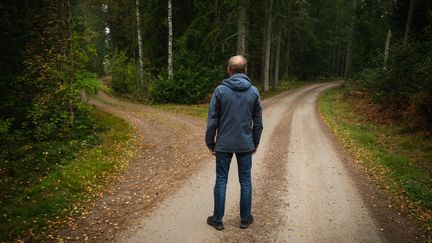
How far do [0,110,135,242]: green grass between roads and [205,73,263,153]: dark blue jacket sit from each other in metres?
3.06

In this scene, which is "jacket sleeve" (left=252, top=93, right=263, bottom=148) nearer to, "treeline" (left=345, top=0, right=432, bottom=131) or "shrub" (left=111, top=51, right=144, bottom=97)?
"treeline" (left=345, top=0, right=432, bottom=131)

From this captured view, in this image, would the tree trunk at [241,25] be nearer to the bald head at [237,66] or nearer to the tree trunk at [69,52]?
the tree trunk at [69,52]

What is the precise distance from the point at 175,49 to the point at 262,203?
21.7 m

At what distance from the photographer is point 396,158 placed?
935cm

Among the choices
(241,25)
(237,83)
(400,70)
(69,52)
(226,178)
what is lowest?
(226,178)

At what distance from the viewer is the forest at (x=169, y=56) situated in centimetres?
1036

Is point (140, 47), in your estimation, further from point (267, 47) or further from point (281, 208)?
point (281, 208)

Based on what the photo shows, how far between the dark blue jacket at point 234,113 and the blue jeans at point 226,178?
0.14 metres

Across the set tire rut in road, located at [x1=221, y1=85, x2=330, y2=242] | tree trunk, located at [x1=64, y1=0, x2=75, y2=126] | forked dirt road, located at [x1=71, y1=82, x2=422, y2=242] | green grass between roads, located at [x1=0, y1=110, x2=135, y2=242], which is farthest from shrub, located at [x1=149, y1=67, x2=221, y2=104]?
forked dirt road, located at [x1=71, y1=82, x2=422, y2=242]

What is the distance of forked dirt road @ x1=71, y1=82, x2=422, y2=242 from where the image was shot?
16.1ft

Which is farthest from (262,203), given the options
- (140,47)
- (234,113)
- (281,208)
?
(140,47)

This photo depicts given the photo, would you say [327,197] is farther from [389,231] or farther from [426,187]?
[426,187]

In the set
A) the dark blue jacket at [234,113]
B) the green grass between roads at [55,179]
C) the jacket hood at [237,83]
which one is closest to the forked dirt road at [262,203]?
the green grass between roads at [55,179]

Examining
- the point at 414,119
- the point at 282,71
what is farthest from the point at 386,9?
the point at 414,119
